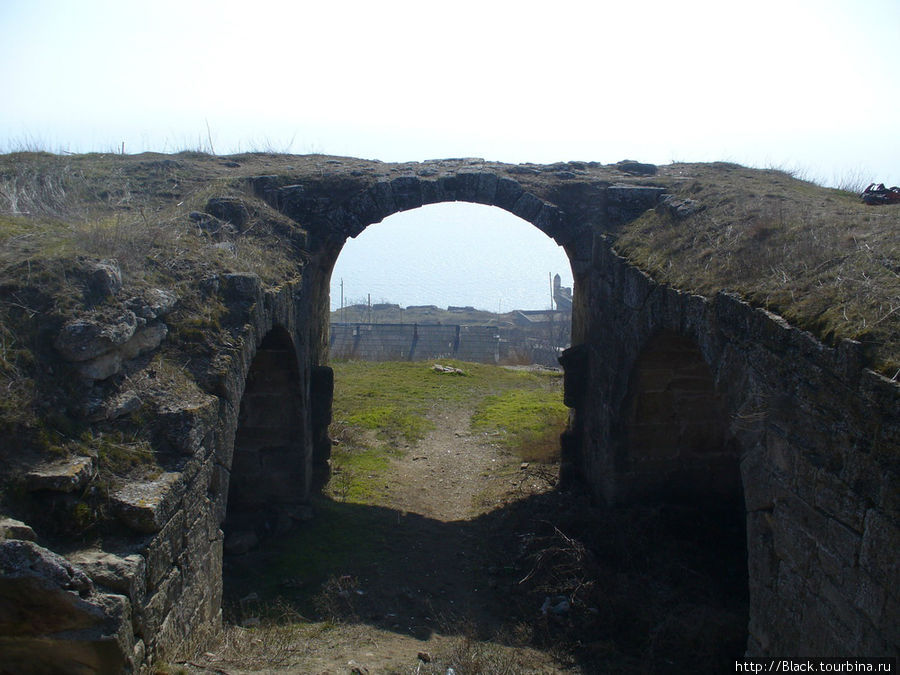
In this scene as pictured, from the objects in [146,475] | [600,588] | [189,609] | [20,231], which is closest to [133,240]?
[20,231]

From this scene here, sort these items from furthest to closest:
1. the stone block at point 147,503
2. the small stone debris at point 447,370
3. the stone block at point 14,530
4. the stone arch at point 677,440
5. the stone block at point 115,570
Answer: the small stone debris at point 447,370 → the stone arch at point 677,440 → the stone block at point 147,503 → the stone block at point 115,570 → the stone block at point 14,530

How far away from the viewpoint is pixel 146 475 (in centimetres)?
425

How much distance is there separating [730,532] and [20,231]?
719cm

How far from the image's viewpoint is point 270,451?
29.1 ft

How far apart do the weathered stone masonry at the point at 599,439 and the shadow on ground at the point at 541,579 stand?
2.15 feet

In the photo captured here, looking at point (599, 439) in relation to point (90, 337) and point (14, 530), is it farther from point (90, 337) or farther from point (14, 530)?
point (14, 530)

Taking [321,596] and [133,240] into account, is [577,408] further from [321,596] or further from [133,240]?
[133,240]

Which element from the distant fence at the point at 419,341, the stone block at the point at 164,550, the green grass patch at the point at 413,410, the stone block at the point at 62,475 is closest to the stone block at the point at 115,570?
the stone block at the point at 164,550

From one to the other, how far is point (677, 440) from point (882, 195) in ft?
11.0

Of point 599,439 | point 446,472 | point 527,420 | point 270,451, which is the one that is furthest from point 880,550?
point 527,420

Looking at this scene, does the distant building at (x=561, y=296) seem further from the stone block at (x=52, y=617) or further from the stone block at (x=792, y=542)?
the stone block at (x=52, y=617)

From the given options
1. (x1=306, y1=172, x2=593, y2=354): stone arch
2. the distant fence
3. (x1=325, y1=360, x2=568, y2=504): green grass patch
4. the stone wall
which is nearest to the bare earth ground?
(x1=325, y1=360, x2=568, y2=504): green grass patch

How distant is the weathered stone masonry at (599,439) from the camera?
3463mm

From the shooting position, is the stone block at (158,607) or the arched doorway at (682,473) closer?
the stone block at (158,607)
